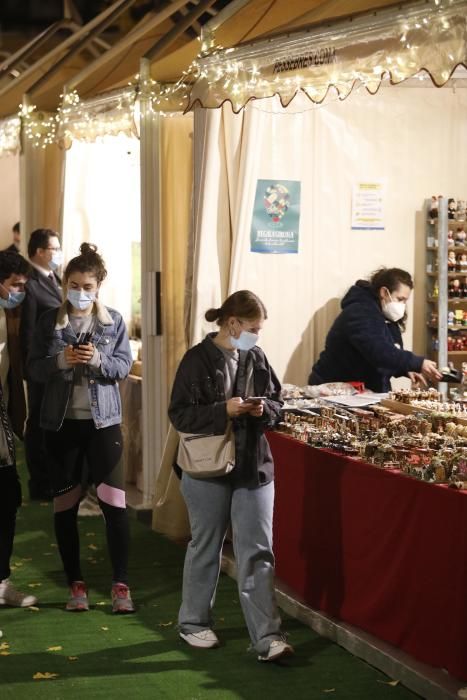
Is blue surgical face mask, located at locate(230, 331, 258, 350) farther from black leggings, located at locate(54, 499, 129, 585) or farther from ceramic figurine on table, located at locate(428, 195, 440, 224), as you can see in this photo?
ceramic figurine on table, located at locate(428, 195, 440, 224)

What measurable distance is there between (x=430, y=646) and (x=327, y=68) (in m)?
2.84

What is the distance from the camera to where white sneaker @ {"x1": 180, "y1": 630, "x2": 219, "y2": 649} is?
4953 millimetres

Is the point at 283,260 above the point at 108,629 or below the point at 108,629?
above

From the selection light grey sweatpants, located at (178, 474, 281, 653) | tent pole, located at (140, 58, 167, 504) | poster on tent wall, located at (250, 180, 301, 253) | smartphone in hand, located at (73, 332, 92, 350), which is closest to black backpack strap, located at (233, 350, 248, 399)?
light grey sweatpants, located at (178, 474, 281, 653)

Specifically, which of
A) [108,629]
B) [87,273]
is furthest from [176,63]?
[108,629]

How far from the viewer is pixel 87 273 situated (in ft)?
18.0

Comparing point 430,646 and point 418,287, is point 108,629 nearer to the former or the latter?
point 430,646

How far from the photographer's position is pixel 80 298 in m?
5.54

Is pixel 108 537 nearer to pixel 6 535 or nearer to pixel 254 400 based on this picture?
pixel 6 535

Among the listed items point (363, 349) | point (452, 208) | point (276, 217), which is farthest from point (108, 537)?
point (452, 208)

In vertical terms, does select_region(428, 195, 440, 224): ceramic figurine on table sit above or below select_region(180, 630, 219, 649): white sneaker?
above

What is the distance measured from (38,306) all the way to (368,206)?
233 centimetres

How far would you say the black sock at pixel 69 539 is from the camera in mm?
5523

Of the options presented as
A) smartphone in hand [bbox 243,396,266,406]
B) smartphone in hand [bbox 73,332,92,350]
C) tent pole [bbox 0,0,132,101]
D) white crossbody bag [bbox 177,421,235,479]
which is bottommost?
white crossbody bag [bbox 177,421,235,479]
